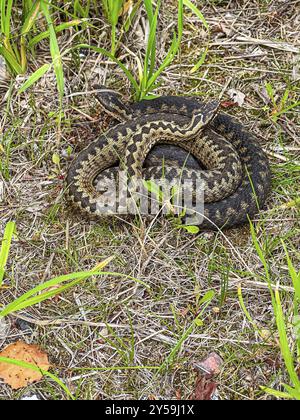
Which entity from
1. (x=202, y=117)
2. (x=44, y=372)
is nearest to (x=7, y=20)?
(x=202, y=117)

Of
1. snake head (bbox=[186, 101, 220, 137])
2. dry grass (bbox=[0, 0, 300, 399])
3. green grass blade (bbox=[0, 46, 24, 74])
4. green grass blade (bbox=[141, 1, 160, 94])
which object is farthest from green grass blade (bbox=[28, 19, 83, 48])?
snake head (bbox=[186, 101, 220, 137])

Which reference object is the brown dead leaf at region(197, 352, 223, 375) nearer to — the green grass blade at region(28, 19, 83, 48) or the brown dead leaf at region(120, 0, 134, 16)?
A: the green grass blade at region(28, 19, 83, 48)

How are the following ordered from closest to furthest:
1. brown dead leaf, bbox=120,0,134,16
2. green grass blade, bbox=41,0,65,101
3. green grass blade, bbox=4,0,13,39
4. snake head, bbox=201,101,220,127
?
green grass blade, bbox=41,0,65,101 → green grass blade, bbox=4,0,13,39 → snake head, bbox=201,101,220,127 → brown dead leaf, bbox=120,0,134,16

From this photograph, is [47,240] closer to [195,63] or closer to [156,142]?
[156,142]

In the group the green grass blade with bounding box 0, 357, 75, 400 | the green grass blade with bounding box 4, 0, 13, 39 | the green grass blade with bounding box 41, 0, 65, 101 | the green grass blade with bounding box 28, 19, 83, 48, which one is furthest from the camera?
the green grass blade with bounding box 28, 19, 83, 48

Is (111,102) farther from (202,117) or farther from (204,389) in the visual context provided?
(204,389)

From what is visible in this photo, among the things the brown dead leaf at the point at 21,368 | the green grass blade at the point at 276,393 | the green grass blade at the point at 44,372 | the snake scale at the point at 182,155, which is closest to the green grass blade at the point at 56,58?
the snake scale at the point at 182,155

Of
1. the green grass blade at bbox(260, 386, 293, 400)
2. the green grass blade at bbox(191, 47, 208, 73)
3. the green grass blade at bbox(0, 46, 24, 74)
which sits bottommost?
the green grass blade at bbox(260, 386, 293, 400)
